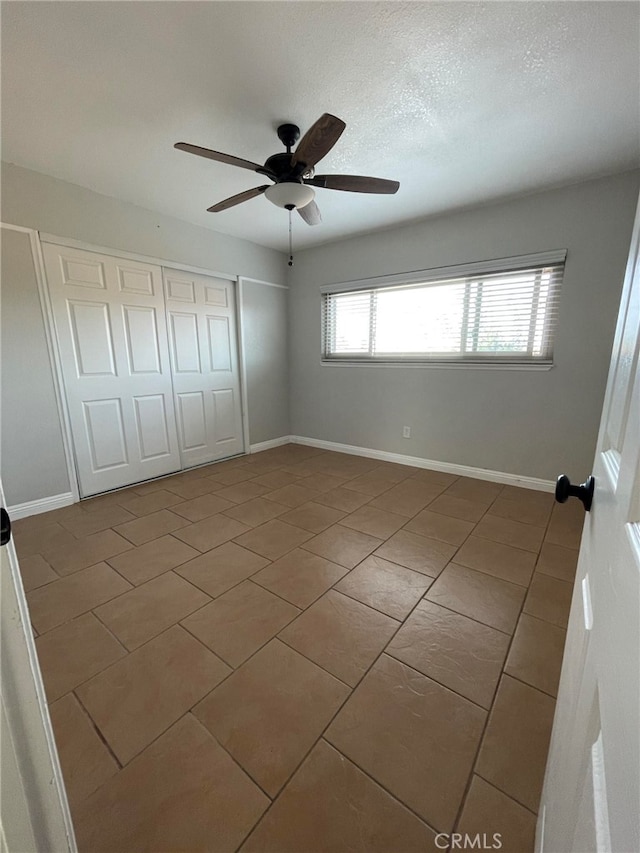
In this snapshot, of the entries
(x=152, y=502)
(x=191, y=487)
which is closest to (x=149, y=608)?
(x=152, y=502)

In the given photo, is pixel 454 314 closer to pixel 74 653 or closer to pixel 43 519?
pixel 74 653

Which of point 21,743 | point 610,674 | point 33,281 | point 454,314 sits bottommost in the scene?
point 21,743

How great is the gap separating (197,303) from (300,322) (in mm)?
1342

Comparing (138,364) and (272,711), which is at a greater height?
(138,364)

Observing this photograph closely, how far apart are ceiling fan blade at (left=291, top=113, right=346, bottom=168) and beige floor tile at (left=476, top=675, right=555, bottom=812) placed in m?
2.33

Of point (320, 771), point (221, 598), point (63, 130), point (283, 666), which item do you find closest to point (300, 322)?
point (63, 130)

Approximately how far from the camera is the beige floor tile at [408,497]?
8.93ft

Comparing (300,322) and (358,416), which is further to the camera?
(300,322)

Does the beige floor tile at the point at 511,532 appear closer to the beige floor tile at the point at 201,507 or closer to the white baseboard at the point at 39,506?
the beige floor tile at the point at 201,507

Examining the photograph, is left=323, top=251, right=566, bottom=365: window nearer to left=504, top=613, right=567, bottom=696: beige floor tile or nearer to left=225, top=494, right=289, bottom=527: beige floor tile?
left=225, top=494, right=289, bottom=527: beige floor tile

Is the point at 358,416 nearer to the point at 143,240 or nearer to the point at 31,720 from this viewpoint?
the point at 143,240

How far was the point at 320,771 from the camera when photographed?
3.31 ft

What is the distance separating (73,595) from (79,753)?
2.90 feet

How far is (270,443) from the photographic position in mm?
4551
